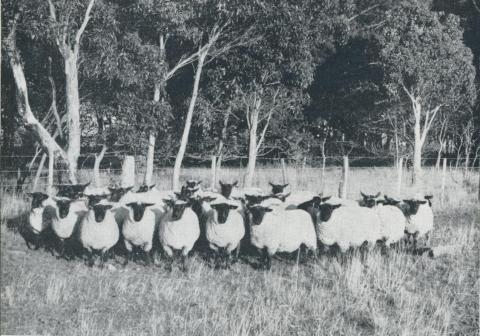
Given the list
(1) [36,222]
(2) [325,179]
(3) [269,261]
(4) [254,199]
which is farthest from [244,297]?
(2) [325,179]

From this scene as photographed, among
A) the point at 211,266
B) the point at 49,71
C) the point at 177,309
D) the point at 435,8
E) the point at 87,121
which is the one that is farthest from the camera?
the point at 435,8

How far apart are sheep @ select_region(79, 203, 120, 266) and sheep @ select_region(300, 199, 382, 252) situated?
3.50 metres

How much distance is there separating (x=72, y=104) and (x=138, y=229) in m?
4.98

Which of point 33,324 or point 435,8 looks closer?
point 33,324

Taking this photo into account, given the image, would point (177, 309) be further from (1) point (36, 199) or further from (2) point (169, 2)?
(2) point (169, 2)

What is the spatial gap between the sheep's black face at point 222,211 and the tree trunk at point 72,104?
5.26 m

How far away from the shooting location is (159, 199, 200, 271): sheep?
793 centimetres

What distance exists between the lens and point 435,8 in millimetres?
29484

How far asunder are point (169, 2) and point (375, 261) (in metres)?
9.04

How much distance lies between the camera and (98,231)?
7914mm

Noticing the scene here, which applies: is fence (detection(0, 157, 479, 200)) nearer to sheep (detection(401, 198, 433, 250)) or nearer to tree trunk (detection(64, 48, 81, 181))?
tree trunk (detection(64, 48, 81, 181))

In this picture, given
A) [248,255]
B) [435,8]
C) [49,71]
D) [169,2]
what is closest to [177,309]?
[248,255]

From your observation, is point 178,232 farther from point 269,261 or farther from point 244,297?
point 244,297

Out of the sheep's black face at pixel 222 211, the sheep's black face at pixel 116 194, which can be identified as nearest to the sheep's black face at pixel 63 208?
the sheep's black face at pixel 116 194
